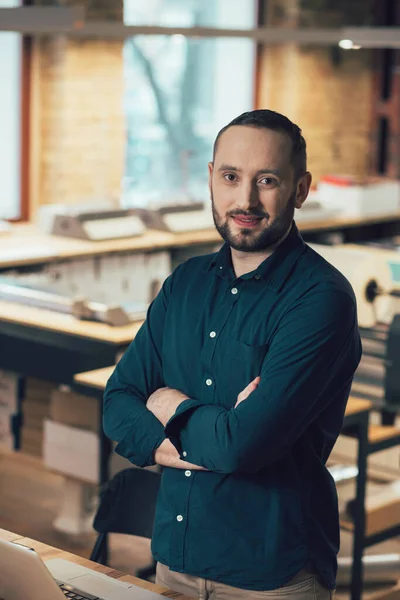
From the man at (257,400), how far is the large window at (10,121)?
4.40 meters

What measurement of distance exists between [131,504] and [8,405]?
196 cm

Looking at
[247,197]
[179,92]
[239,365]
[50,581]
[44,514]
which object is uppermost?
[179,92]

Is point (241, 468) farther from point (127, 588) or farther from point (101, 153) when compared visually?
point (101, 153)

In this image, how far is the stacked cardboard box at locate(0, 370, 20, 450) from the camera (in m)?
4.40

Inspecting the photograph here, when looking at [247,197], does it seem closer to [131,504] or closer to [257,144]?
[257,144]

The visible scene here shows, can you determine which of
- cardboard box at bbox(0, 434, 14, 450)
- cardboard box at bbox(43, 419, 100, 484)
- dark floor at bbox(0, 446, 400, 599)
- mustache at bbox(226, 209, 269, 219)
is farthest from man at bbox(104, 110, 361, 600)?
cardboard box at bbox(0, 434, 14, 450)

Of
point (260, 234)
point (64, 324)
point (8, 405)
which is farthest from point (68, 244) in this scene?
point (260, 234)

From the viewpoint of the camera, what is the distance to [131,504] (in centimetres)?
258

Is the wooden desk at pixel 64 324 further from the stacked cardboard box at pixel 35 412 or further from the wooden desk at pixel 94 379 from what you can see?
the stacked cardboard box at pixel 35 412

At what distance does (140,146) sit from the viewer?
7031 millimetres

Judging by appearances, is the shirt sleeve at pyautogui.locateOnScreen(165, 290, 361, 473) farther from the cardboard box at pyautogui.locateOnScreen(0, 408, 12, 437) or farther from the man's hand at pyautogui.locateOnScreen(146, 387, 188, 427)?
the cardboard box at pyautogui.locateOnScreen(0, 408, 12, 437)

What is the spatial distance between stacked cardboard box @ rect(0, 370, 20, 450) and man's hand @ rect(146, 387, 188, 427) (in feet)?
7.90

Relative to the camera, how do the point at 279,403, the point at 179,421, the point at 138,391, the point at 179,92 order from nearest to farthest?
the point at 279,403 < the point at 179,421 < the point at 138,391 < the point at 179,92

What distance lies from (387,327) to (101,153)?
9.78 feet
